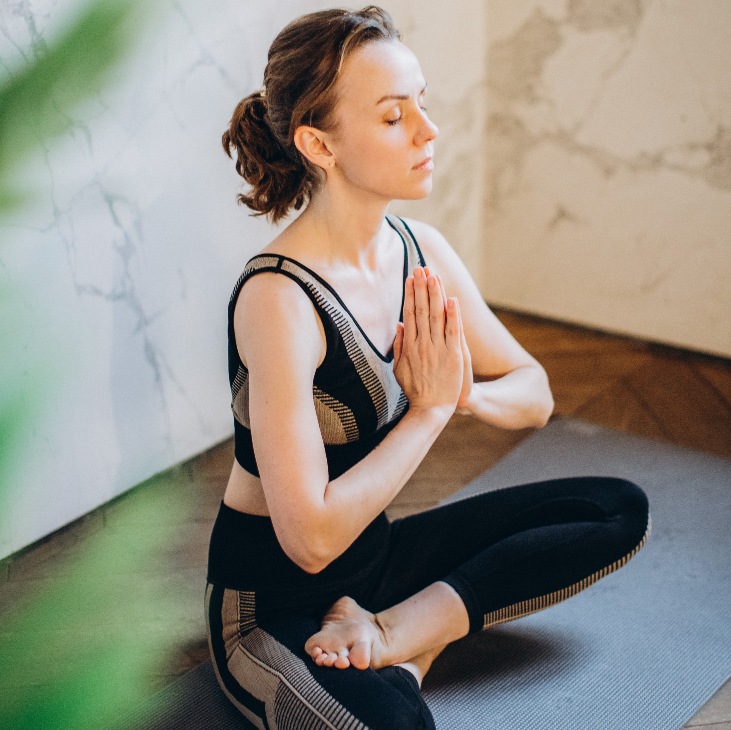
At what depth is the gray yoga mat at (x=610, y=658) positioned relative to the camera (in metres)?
1.19

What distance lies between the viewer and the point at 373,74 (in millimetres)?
1013

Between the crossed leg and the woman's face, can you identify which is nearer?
the woman's face

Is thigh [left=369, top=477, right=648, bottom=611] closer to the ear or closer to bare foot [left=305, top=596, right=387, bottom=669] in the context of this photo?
bare foot [left=305, top=596, right=387, bottom=669]

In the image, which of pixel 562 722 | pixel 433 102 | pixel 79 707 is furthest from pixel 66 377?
pixel 79 707

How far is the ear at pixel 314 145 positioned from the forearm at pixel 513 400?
1.16ft

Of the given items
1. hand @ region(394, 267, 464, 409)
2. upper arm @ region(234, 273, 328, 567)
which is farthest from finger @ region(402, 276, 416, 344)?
upper arm @ region(234, 273, 328, 567)

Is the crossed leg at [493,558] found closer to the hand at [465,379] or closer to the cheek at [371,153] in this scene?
the hand at [465,379]

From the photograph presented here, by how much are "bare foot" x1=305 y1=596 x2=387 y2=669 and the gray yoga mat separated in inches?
6.4

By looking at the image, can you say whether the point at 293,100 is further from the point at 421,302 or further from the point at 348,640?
the point at 348,640

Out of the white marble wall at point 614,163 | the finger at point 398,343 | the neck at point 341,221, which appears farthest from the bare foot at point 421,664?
the white marble wall at point 614,163

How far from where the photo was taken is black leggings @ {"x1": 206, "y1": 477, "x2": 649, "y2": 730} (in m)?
0.99

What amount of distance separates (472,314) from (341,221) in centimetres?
26

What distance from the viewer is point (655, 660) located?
4.24ft

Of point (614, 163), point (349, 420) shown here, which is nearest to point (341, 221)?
point (349, 420)
